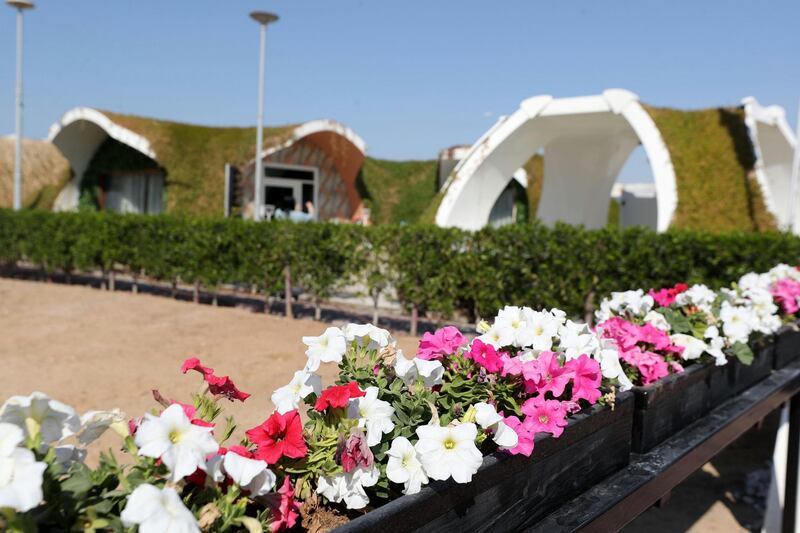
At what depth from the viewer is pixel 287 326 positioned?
9.16 meters

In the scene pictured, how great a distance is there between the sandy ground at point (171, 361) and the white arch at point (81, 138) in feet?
34.5

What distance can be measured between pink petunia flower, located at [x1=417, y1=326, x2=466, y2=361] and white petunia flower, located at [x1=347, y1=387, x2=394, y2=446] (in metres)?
0.48

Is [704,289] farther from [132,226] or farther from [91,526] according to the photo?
[132,226]

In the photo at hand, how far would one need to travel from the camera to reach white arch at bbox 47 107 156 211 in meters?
20.2

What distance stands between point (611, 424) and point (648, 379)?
1.44 ft

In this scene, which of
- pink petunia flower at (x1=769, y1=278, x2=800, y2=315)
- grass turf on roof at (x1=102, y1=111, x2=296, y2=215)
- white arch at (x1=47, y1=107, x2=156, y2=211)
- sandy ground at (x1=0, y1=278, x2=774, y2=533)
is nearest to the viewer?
pink petunia flower at (x1=769, y1=278, x2=800, y2=315)

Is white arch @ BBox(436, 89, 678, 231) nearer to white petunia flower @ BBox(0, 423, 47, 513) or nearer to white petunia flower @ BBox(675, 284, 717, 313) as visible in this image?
white petunia flower @ BBox(675, 284, 717, 313)

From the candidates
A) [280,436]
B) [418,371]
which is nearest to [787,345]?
[418,371]

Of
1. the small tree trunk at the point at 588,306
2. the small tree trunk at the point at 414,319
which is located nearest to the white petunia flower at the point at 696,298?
the small tree trunk at the point at 588,306

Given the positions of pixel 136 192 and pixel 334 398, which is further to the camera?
pixel 136 192

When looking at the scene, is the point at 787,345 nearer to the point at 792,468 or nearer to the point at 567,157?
the point at 792,468

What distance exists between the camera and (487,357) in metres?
1.73

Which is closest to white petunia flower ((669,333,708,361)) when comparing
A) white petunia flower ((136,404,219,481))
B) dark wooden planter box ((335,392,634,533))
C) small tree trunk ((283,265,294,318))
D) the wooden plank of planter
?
the wooden plank of planter

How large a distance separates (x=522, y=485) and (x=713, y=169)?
1309 cm
